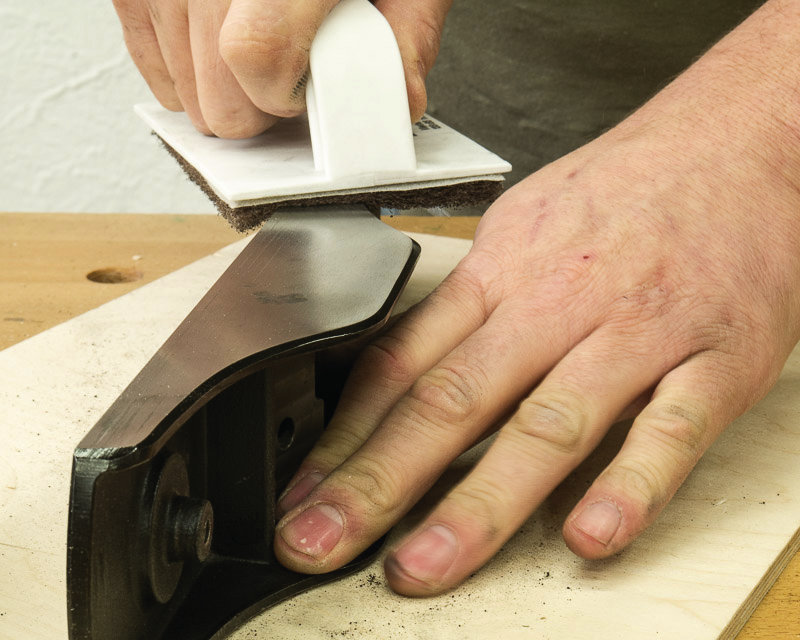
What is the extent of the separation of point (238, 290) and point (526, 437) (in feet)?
0.67

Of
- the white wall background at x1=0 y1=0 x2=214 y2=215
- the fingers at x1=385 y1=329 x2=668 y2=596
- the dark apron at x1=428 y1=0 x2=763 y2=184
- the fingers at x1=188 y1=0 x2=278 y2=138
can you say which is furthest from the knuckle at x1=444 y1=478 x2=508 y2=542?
the white wall background at x1=0 y1=0 x2=214 y2=215

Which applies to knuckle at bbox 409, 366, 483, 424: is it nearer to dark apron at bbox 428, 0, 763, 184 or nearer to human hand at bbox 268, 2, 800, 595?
human hand at bbox 268, 2, 800, 595

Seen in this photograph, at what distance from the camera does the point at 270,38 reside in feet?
2.24

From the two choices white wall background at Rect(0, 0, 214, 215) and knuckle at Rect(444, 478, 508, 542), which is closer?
knuckle at Rect(444, 478, 508, 542)

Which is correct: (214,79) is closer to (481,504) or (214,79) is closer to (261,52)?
(261,52)

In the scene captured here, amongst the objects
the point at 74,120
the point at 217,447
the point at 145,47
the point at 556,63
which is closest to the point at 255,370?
the point at 217,447

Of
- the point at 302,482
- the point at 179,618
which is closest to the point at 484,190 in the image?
the point at 302,482

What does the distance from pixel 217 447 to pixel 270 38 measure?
1.13 ft

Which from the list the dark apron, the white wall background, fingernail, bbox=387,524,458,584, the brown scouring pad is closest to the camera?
fingernail, bbox=387,524,458,584

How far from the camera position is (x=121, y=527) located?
40 centimetres

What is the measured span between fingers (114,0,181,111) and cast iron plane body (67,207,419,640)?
1.29ft

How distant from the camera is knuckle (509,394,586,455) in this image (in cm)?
56

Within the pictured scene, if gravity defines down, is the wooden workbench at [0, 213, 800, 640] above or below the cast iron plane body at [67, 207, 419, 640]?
below

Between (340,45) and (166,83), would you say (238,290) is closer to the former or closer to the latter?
(340,45)
